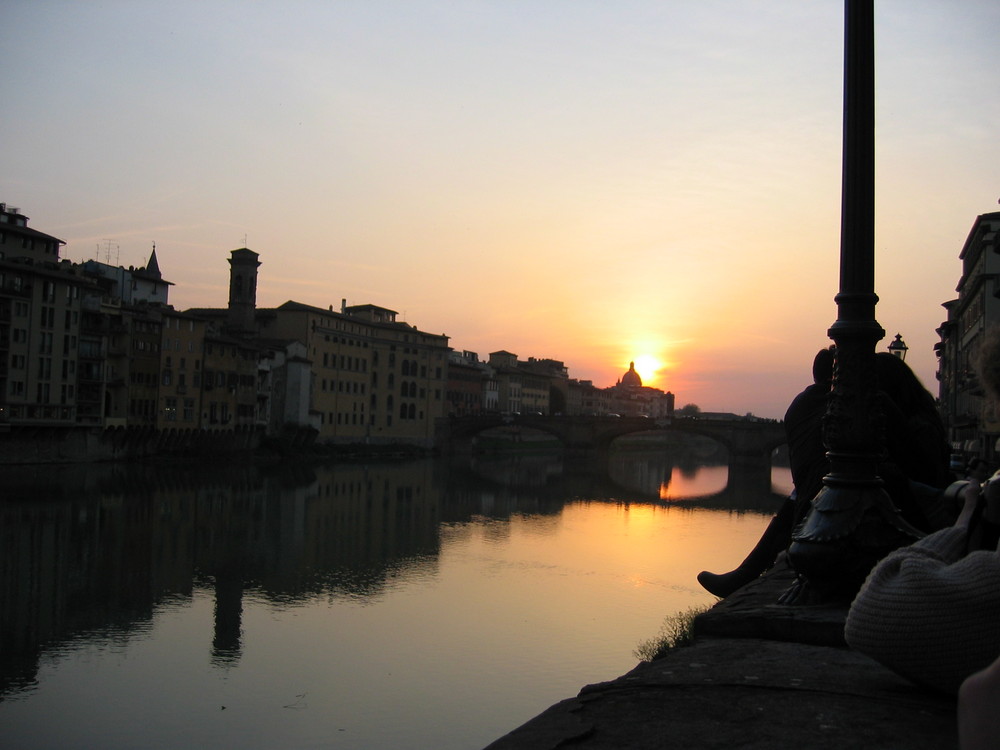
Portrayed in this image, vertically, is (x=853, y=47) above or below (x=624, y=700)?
above

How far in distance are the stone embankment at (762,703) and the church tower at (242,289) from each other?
6406cm

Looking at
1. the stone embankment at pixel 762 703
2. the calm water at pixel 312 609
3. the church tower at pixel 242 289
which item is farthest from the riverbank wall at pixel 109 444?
the stone embankment at pixel 762 703

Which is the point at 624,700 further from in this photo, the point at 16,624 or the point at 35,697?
the point at 16,624

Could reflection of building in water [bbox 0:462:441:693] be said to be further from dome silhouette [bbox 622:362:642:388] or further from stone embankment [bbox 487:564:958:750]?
dome silhouette [bbox 622:362:642:388]

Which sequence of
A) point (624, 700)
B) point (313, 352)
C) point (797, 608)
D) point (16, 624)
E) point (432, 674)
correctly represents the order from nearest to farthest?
point (624, 700), point (797, 608), point (432, 674), point (16, 624), point (313, 352)

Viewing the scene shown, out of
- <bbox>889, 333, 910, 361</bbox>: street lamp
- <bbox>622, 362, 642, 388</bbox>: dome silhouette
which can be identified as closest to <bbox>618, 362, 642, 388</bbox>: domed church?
<bbox>622, 362, 642, 388</bbox>: dome silhouette

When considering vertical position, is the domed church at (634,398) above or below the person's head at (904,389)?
above

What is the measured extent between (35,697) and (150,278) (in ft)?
165

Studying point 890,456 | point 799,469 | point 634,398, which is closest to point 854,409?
point 890,456

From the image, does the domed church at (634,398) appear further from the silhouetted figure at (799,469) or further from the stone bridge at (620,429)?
the silhouetted figure at (799,469)

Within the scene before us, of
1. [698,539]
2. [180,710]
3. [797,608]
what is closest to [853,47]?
[797,608]

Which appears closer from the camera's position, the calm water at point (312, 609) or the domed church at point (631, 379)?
the calm water at point (312, 609)

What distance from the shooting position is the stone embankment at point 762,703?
2.77 meters

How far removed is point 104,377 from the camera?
151 ft
